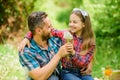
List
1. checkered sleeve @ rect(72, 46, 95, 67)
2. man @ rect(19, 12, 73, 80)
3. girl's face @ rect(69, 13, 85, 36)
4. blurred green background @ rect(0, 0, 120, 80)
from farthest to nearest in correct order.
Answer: blurred green background @ rect(0, 0, 120, 80)
girl's face @ rect(69, 13, 85, 36)
checkered sleeve @ rect(72, 46, 95, 67)
man @ rect(19, 12, 73, 80)

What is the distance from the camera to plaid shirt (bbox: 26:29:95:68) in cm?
488

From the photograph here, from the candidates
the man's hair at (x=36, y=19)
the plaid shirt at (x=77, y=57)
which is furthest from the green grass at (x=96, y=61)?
the man's hair at (x=36, y=19)

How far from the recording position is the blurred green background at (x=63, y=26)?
6887mm

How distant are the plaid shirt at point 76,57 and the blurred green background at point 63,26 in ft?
5.23

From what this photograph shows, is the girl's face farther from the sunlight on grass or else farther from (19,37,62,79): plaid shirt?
the sunlight on grass

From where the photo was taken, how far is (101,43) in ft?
29.3

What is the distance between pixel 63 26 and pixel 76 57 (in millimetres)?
6776

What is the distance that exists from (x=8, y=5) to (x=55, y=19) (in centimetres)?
309

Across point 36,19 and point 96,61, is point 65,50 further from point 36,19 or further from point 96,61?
point 96,61

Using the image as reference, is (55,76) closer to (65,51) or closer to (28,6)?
(65,51)

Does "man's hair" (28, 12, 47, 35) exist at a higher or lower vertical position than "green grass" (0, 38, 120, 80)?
higher

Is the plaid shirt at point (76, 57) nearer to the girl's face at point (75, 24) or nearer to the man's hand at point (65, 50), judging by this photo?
the girl's face at point (75, 24)

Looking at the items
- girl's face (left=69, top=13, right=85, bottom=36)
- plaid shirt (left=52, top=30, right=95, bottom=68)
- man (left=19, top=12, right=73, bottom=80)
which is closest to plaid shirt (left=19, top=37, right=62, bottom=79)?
man (left=19, top=12, right=73, bottom=80)

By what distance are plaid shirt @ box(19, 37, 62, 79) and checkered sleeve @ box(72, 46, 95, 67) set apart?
0.23m
